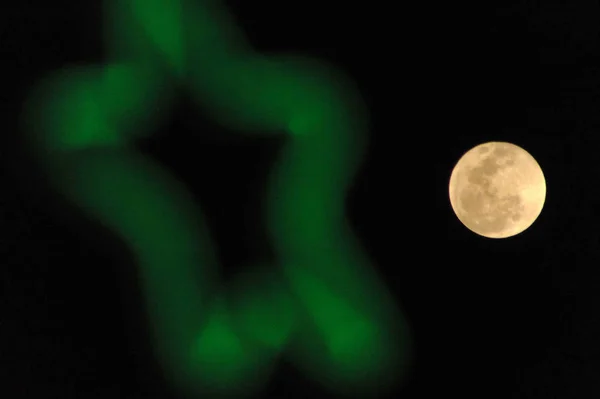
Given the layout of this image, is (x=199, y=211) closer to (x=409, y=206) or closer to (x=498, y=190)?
(x=409, y=206)

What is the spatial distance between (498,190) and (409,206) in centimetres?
18

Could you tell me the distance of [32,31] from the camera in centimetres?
104

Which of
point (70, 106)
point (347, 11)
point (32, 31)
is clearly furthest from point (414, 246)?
point (32, 31)

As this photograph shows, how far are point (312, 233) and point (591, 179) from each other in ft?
1.75

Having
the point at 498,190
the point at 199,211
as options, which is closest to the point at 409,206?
the point at 498,190

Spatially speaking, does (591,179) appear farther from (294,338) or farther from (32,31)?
(32,31)

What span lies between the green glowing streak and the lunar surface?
21 centimetres

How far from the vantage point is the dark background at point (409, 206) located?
40.3 inches

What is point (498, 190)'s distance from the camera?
94 centimetres

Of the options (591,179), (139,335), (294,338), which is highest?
(591,179)

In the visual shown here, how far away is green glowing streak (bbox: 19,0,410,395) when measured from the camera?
3.43 feet

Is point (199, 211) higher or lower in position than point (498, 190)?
lower

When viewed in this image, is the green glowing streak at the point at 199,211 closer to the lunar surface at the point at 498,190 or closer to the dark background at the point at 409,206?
the dark background at the point at 409,206

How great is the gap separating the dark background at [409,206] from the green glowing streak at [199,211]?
3 cm
